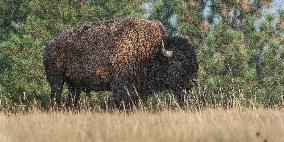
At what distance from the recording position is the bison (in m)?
14.1

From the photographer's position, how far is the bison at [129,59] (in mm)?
14094

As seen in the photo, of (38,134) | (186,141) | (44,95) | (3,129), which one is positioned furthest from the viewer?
(44,95)

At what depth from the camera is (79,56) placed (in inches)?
587

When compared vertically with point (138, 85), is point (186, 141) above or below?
below

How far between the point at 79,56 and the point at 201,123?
301 inches

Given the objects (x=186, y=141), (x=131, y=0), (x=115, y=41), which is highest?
(x=131, y=0)

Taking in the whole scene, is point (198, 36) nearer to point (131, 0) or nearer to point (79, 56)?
point (131, 0)

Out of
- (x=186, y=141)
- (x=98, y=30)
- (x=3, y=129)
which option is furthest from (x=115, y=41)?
(x=186, y=141)

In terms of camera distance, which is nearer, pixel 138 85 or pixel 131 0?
pixel 138 85

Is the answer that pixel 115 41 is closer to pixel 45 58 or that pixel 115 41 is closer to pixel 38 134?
pixel 45 58

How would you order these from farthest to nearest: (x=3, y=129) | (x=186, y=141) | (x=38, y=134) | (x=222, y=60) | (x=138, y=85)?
(x=222, y=60) < (x=138, y=85) < (x=3, y=129) < (x=38, y=134) < (x=186, y=141)

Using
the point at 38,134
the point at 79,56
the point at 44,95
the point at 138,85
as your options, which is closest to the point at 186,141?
the point at 38,134

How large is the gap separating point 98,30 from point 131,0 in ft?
24.6

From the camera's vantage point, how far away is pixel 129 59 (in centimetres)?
1409
